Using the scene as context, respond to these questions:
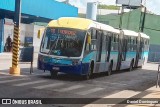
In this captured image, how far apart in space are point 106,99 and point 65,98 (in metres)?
1.59

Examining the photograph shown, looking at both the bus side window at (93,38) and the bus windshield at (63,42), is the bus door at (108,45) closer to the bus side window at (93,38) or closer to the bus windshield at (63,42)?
the bus side window at (93,38)

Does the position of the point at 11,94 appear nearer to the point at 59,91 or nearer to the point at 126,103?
the point at 59,91

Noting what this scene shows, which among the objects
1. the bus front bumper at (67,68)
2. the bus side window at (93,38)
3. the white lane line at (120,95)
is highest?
the bus side window at (93,38)

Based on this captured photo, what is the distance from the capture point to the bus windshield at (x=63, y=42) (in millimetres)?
20984

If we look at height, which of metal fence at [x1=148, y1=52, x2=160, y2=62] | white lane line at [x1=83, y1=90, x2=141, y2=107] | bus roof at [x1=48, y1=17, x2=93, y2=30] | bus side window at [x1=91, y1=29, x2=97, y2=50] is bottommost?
metal fence at [x1=148, y1=52, x2=160, y2=62]

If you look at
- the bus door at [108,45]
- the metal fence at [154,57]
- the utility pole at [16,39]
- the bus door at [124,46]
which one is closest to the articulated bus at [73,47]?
the bus door at [108,45]

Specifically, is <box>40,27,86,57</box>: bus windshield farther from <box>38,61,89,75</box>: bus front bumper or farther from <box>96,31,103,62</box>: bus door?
<box>96,31,103,62</box>: bus door

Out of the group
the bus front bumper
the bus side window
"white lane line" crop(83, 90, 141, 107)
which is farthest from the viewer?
the bus side window

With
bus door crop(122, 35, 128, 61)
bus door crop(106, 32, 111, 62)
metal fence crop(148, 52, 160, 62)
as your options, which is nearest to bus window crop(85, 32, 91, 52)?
bus door crop(106, 32, 111, 62)

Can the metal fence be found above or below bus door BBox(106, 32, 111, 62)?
below

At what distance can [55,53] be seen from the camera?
21.0 m

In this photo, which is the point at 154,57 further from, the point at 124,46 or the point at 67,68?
the point at 67,68

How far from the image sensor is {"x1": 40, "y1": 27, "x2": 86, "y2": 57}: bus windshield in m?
21.0

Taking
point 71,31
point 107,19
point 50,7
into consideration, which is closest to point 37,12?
point 50,7
